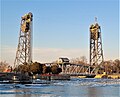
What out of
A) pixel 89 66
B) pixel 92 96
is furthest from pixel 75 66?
pixel 92 96

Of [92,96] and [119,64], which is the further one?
[119,64]

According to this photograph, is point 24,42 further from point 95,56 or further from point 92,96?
point 92,96

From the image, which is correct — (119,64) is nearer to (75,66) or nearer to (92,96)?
(75,66)

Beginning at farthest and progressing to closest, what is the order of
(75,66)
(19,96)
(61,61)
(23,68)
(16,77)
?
(75,66)
(61,61)
(23,68)
(16,77)
(19,96)

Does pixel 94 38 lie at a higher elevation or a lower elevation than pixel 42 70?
higher

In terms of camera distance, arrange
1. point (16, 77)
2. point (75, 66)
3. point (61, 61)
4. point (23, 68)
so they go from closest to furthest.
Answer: point (16, 77), point (23, 68), point (61, 61), point (75, 66)

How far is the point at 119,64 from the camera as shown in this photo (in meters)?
134

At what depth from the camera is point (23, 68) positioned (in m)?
87.8

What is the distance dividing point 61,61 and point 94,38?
1810 centimetres

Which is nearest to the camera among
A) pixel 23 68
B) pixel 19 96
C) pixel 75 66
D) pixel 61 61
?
pixel 19 96

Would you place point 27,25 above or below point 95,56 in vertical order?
above

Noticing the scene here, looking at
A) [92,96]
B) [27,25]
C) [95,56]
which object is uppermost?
[27,25]

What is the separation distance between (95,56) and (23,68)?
49.5 m

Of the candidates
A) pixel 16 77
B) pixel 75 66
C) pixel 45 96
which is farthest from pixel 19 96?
pixel 75 66
